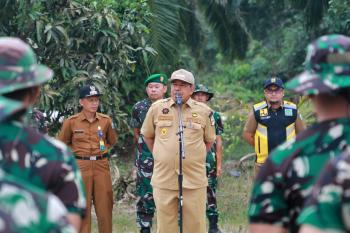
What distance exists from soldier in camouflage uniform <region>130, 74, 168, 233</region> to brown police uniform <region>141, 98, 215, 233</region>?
139 centimetres

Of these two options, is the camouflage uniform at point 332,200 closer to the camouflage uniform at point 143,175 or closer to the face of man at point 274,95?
the face of man at point 274,95

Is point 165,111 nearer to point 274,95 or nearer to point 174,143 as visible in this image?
point 174,143

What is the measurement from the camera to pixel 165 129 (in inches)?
315

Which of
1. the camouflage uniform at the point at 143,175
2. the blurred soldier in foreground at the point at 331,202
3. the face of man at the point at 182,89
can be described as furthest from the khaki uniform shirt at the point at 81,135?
the blurred soldier in foreground at the point at 331,202

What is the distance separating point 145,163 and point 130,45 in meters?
1.40

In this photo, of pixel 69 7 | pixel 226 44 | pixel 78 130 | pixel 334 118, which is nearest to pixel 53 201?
pixel 334 118

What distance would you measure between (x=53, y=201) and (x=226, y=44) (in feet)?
47.3

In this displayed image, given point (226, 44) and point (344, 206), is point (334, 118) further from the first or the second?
point (226, 44)

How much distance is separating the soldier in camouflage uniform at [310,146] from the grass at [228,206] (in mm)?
6603

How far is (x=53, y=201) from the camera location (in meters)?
2.72

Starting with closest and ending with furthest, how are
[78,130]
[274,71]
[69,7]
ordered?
[78,130] < [69,7] < [274,71]

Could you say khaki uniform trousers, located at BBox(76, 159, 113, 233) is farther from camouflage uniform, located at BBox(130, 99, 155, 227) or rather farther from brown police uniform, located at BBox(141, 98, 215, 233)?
brown police uniform, located at BBox(141, 98, 215, 233)

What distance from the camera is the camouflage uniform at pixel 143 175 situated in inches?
A: 373

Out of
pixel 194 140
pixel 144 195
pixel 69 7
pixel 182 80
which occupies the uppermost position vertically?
pixel 69 7
